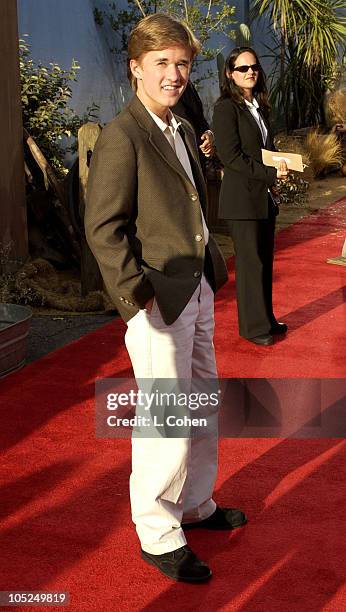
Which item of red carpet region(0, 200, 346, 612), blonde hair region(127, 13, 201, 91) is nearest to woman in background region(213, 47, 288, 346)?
red carpet region(0, 200, 346, 612)

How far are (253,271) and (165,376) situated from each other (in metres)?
2.74

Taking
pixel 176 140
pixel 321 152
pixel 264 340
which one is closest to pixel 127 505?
pixel 176 140

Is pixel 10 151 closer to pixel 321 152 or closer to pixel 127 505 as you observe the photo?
pixel 127 505

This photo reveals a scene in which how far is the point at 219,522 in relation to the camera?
3607mm

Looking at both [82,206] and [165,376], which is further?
[82,206]

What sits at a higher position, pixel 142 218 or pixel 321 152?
pixel 142 218

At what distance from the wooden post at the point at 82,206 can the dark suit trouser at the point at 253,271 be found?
1527 mm

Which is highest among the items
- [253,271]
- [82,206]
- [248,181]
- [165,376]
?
[248,181]

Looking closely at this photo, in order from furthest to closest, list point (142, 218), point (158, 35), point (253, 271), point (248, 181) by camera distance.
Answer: point (253, 271) → point (248, 181) → point (142, 218) → point (158, 35)

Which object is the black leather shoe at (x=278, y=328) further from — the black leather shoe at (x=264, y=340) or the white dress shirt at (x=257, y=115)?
the white dress shirt at (x=257, y=115)

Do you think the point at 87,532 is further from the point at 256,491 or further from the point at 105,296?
the point at 105,296

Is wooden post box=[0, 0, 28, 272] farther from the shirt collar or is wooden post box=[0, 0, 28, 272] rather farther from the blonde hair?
the blonde hair

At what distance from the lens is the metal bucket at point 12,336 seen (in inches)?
204

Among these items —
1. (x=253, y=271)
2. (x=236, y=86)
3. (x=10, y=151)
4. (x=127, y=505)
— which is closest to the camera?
(x=127, y=505)
